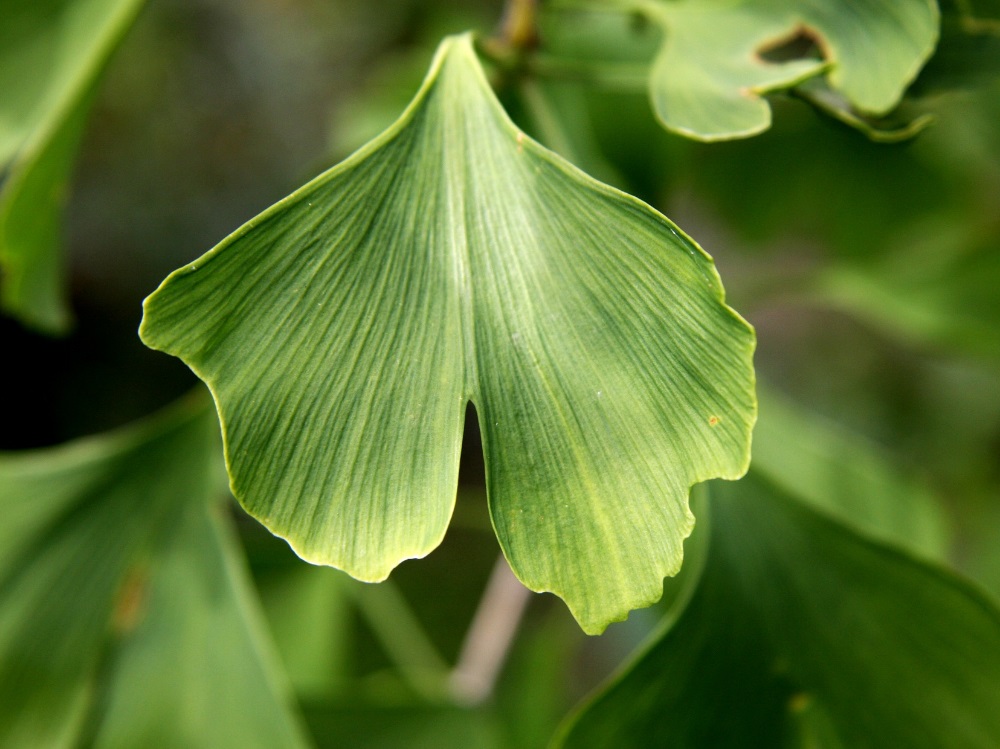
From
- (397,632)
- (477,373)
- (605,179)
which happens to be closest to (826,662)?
(477,373)

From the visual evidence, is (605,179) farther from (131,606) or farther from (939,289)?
(131,606)

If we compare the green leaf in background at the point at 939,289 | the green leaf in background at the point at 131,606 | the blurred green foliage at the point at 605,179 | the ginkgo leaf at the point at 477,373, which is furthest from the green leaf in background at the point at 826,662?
the green leaf in background at the point at 939,289

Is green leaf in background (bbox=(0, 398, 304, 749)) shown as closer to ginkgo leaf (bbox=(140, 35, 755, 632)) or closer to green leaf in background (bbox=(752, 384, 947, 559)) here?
ginkgo leaf (bbox=(140, 35, 755, 632))

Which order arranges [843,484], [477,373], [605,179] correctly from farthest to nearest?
[843,484]
[605,179]
[477,373]

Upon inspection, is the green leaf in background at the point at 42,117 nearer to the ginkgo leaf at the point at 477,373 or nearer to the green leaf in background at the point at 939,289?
the ginkgo leaf at the point at 477,373

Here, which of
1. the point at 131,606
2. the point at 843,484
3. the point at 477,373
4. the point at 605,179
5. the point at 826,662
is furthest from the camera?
the point at 843,484

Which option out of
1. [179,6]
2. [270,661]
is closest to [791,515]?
[270,661]

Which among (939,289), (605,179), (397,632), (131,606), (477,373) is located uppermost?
(477,373)

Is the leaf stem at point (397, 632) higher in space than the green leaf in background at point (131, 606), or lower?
lower
